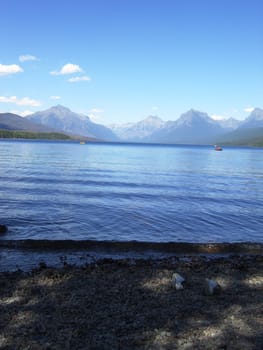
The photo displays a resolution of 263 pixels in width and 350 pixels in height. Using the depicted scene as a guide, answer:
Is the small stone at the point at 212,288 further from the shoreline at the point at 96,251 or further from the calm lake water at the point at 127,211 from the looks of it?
the calm lake water at the point at 127,211

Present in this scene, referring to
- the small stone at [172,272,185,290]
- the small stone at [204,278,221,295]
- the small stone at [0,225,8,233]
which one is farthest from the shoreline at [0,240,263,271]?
the small stone at [204,278,221,295]

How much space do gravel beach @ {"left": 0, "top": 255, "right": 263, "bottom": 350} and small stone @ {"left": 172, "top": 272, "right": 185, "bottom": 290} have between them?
11 cm

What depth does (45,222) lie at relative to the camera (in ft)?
61.7

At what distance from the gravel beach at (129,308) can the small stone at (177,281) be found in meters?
0.11

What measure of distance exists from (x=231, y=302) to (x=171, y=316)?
1.86m

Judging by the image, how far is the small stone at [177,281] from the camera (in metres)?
9.79

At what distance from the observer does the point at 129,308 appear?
8.44m

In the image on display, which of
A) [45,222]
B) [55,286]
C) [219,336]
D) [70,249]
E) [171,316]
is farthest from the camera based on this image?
[45,222]

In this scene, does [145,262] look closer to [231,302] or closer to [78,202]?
[231,302]

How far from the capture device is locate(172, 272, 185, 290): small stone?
9.79 metres

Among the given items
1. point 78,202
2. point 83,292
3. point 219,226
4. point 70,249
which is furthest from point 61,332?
point 78,202

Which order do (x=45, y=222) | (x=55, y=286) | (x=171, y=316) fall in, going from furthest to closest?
1. (x=45, y=222)
2. (x=55, y=286)
3. (x=171, y=316)

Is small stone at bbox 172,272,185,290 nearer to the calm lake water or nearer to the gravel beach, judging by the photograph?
the gravel beach

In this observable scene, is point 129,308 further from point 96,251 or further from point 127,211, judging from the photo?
point 127,211
